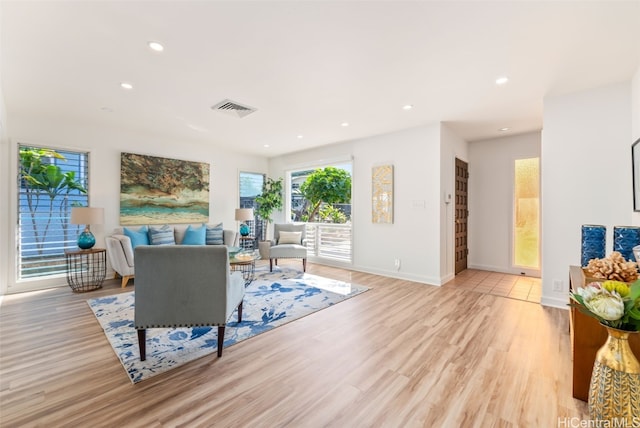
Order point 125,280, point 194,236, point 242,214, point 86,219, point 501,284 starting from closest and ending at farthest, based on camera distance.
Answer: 1. point 86,219
2. point 125,280
3. point 501,284
4. point 194,236
5. point 242,214

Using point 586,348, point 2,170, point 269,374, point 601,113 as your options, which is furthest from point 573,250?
point 2,170

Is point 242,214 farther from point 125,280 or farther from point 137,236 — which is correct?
point 125,280

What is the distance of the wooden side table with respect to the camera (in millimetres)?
4039

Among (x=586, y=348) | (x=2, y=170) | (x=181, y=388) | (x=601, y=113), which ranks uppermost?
(x=601, y=113)

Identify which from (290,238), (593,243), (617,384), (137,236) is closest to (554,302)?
(593,243)

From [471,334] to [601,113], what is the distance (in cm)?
280

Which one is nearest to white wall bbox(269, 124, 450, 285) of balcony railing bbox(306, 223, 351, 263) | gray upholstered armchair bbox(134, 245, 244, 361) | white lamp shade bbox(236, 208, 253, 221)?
balcony railing bbox(306, 223, 351, 263)

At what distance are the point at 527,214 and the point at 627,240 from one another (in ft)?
9.42

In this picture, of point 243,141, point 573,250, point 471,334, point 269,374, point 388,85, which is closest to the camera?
point 269,374

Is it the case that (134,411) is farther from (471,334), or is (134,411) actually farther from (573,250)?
(573,250)

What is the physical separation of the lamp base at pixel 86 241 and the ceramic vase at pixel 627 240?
6105 mm

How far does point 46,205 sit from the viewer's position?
4.05 metres

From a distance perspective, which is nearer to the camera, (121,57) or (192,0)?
(192,0)

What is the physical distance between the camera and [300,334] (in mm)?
2559
